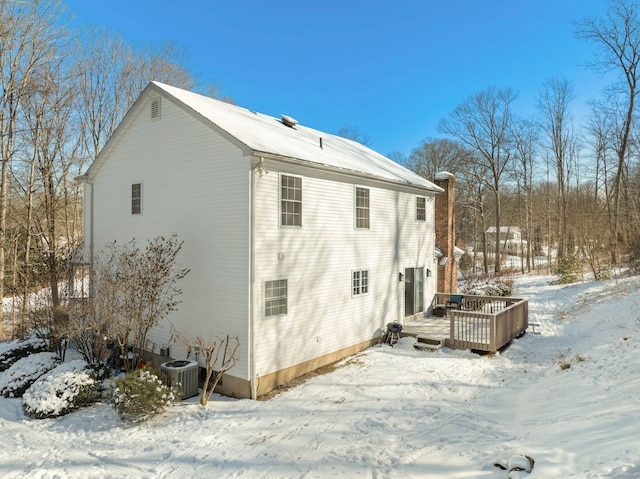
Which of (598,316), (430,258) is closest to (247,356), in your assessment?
(430,258)

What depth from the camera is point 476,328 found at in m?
11.9

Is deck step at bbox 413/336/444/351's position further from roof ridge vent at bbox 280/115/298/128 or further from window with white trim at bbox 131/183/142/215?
window with white trim at bbox 131/183/142/215

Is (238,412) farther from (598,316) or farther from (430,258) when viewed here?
(598,316)

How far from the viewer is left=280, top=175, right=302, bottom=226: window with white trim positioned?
390 inches

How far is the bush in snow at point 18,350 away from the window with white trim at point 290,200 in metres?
9.11

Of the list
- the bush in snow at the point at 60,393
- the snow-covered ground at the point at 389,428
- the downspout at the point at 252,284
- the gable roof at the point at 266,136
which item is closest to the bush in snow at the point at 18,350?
the snow-covered ground at the point at 389,428

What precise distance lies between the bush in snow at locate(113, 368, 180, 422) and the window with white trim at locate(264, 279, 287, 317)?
9.20 feet

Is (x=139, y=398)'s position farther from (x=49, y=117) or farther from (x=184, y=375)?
(x=49, y=117)

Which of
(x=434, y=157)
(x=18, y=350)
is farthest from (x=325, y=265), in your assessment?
(x=434, y=157)

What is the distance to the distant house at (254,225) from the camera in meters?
9.20

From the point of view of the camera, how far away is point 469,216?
46594 mm

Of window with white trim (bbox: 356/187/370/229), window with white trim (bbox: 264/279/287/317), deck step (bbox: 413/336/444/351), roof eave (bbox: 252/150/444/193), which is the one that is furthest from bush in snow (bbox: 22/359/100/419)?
deck step (bbox: 413/336/444/351)

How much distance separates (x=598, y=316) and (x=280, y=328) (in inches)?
Result: 466

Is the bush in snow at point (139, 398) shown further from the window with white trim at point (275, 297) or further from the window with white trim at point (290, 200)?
the window with white trim at point (290, 200)
